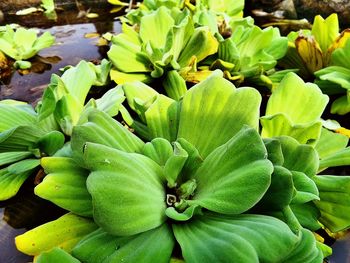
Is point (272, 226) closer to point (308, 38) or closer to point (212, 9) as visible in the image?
point (308, 38)

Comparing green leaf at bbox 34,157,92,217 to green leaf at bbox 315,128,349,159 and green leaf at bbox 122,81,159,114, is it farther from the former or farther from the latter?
green leaf at bbox 315,128,349,159

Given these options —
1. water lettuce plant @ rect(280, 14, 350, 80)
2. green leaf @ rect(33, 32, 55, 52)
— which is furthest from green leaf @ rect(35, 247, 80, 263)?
green leaf @ rect(33, 32, 55, 52)

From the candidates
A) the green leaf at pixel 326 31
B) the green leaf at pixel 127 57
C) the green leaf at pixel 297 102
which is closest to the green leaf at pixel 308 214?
the green leaf at pixel 297 102

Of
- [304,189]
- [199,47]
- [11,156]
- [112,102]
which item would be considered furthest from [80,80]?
[304,189]

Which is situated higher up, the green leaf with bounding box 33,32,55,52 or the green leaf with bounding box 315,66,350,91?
the green leaf with bounding box 315,66,350,91

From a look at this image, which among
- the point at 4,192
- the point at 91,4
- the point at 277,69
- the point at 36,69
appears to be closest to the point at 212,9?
the point at 277,69

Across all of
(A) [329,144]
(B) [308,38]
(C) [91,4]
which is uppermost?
(B) [308,38]

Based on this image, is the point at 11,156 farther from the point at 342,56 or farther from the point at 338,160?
the point at 342,56
